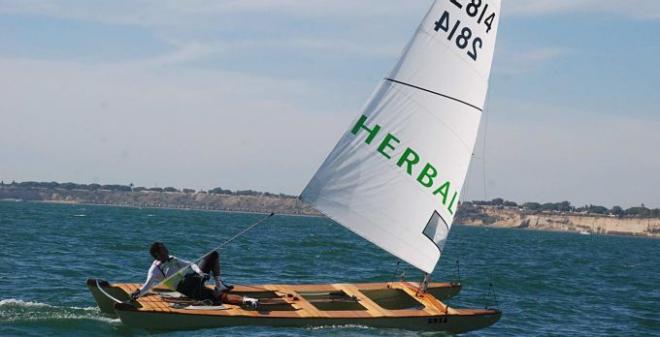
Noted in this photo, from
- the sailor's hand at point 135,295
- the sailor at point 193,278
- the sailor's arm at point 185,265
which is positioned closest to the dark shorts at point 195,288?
the sailor at point 193,278

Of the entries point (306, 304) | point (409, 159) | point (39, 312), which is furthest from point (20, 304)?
point (409, 159)

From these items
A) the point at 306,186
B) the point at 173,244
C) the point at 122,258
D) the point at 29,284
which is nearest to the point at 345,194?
the point at 306,186

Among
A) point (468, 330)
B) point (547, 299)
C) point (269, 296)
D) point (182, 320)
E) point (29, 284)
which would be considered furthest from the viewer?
point (547, 299)

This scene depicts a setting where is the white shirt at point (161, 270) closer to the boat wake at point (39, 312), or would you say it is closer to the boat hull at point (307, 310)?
the boat hull at point (307, 310)

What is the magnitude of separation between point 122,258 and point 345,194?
52.2ft

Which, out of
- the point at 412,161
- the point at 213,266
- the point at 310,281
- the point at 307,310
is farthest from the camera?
the point at 310,281

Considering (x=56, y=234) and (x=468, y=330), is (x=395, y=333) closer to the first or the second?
(x=468, y=330)

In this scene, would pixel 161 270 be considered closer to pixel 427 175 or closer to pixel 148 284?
pixel 148 284

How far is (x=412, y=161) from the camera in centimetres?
1706

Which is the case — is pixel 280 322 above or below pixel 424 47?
below

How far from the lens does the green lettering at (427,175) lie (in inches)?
674

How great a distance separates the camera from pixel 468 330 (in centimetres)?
1755

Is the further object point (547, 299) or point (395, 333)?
point (547, 299)

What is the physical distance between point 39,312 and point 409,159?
7.10 meters
